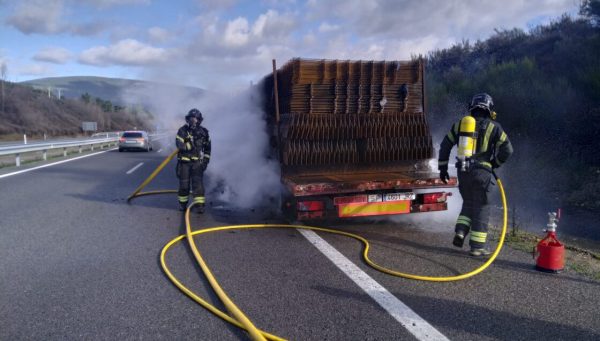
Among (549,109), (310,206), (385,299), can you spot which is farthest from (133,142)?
(385,299)

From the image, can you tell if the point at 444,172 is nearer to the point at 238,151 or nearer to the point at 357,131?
the point at 357,131

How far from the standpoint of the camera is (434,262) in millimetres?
4961

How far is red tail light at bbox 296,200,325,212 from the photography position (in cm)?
605

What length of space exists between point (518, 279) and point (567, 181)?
8.54 metres

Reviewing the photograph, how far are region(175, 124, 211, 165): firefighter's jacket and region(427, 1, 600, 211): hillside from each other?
748 cm

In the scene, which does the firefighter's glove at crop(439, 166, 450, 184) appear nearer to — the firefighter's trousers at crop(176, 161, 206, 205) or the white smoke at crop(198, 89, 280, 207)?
the white smoke at crop(198, 89, 280, 207)

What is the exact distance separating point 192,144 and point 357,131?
2951 millimetres

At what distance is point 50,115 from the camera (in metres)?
63.3

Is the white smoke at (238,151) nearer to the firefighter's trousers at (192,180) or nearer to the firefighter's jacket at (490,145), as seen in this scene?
the firefighter's trousers at (192,180)

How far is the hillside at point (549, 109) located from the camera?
1151cm

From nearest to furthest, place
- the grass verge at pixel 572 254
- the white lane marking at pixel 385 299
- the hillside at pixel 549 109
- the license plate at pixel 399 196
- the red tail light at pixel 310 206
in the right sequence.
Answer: the white lane marking at pixel 385 299
the grass verge at pixel 572 254
the red tail light at pixel 310 206
the license plate at pixel 399 196
the hillside at pixel 549 109

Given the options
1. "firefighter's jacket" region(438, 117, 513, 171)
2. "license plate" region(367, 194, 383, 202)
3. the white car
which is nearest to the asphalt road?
"license plate" region(367, 194, 383, 202)

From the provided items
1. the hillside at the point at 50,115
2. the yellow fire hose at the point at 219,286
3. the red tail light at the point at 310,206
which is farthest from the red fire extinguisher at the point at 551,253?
the hillside at the point at 50,115

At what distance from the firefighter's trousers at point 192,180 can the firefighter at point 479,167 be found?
4390 millimetres
